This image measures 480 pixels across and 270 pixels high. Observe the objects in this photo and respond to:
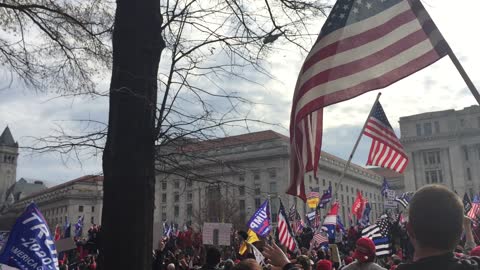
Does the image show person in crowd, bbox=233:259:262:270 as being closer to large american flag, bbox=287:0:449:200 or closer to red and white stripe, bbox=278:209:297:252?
large american flag, bbox=287:0:449:200

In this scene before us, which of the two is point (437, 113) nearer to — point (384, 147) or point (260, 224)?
point (260, 224)

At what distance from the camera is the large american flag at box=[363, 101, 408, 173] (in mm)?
10609

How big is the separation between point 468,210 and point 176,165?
784 inches

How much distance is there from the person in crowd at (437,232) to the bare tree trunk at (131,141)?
278 cm

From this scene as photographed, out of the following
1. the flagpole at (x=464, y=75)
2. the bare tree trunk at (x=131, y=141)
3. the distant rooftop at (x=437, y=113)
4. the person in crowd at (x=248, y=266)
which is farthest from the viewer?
the distant rooftop at (x=437, y=113)

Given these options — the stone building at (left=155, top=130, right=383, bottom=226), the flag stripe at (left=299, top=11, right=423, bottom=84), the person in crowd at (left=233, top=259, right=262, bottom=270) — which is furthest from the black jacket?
the stone building at (left=155, top=130, right=383, bottom=226)

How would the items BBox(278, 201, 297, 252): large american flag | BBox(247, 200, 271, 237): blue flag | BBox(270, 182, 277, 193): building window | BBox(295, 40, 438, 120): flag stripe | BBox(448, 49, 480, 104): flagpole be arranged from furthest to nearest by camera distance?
BBox(270, 182, 277, 193): building window → BBox(247, 200, 271, 237): blue flag → BBox(278, 201, 297, 252): large american flag → BBox(295, 40, 438, 120): flag stripe → BBox(448, 49, 480, 104): flagpole

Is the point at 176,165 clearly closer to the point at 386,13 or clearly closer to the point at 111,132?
the point at 111,132

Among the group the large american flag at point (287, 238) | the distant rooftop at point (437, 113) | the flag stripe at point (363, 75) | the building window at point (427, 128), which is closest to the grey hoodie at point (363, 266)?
the flag stripe at point (363, 75)

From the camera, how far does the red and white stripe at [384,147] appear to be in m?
10.6

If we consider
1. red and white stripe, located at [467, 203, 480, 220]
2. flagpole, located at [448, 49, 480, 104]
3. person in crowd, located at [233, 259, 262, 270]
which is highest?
flagpole, located at [448, 49, 480, 104]

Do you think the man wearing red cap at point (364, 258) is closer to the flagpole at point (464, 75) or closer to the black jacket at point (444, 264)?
the flagpole at point (464, 75)

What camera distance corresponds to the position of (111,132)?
4465 millimetres

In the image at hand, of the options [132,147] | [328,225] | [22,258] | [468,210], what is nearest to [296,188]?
[132,147]
